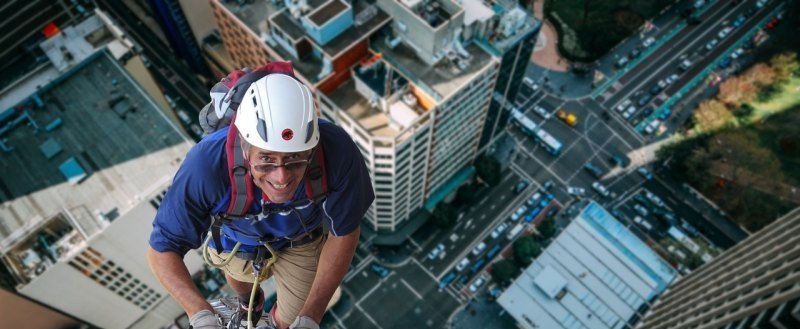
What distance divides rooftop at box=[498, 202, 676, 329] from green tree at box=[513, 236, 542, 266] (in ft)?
9.59

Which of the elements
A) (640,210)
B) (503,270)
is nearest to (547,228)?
(503,270)

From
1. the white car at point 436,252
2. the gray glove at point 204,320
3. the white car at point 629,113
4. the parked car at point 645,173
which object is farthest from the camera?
the white car at point 629,113

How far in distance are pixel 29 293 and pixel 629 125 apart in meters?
79.2

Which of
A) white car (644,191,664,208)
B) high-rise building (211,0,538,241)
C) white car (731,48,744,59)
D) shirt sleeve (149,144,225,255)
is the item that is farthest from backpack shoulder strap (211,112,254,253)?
white car (731,48,744,59)

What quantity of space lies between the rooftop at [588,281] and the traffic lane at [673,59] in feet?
89.6

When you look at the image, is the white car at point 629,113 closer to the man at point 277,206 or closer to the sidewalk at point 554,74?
the sidewalk at point 554,74

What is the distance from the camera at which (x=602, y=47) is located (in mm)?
94125

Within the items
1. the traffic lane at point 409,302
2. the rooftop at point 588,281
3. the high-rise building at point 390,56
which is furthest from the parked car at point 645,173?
the high-rise building at point 390,56

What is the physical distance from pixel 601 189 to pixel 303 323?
2924 inches

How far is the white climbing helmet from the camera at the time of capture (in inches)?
528

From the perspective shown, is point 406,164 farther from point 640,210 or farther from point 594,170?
point 640,210

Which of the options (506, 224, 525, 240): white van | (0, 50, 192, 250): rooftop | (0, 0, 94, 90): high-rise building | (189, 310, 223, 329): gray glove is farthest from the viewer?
(506, 224, 525, 240): white van

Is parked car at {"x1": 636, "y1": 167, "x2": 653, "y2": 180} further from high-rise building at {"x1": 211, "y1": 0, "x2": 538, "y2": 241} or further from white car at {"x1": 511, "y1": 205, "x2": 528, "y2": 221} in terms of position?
high-rise building at {"x1": 211, "y1": 0, "x2": 538, "y2": 241}

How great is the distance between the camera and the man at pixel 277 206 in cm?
1366
